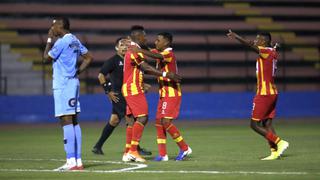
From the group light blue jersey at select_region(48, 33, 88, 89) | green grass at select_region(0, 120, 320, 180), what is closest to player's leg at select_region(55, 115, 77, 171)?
green grass at select_region(0, 120, 320, 180)

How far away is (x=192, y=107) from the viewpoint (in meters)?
Result: 27.9

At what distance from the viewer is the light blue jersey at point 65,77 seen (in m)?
11.5

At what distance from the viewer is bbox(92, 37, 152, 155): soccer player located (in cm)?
1479

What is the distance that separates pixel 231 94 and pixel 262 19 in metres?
9.09

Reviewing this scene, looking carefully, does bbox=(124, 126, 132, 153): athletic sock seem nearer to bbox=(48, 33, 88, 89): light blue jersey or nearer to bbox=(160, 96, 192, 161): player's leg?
bbox=(160, 96, 192, 161): player's leg

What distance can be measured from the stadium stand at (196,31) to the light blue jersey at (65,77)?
18527mm

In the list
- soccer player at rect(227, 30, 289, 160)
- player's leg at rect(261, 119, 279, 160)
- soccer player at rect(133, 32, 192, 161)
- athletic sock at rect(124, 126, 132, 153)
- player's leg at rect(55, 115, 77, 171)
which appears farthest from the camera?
soccer player at rect(227, 30, 289, 160)

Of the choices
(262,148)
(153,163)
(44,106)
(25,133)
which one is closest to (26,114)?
(44,106)

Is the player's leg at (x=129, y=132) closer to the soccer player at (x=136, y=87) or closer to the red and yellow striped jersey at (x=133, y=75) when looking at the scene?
the soccer player at (x=136, y=87)

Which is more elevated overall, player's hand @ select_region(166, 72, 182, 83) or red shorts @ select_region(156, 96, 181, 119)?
player's hand @ select_region(166, 72, 182, 83)

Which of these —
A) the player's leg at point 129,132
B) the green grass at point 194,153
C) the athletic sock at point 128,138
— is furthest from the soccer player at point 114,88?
the athletic sock at point 128,138

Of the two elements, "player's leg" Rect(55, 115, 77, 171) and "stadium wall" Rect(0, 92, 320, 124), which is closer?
A: "player's leg" Rect(55, 115, 77, 171)

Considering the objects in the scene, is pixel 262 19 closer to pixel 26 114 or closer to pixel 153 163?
pixel 26 114

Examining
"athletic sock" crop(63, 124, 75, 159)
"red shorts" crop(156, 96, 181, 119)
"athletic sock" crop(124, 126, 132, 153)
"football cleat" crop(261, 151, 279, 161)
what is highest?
"red shorts" crop(156, 96, 181, 119)
